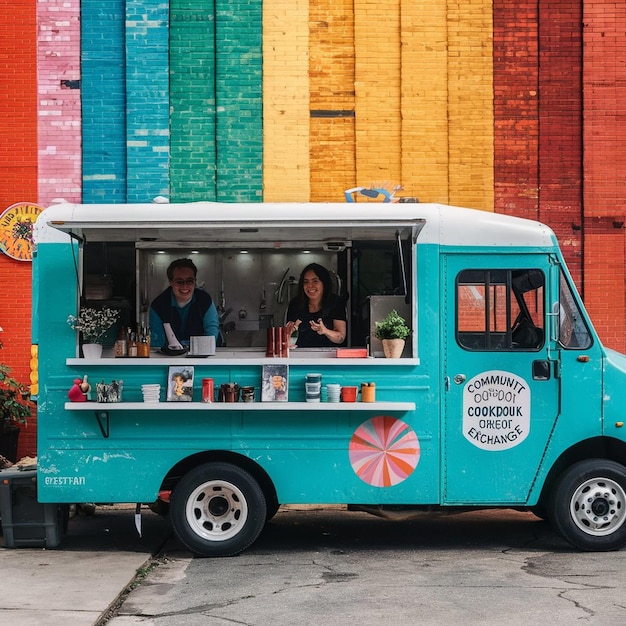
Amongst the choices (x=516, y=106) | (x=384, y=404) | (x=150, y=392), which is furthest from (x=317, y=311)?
(x=516, y=106)

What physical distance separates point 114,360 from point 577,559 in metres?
4.10

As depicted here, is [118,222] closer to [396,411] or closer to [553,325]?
[396,411]

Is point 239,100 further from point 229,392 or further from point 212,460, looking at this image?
point 212,460

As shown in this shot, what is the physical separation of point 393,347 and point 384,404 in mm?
474

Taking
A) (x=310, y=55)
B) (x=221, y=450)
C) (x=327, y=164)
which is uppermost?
(x=310, y=55)

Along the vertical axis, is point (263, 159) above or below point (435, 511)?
above

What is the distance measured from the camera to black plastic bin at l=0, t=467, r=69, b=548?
8953 millimetres

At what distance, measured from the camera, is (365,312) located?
912 cm

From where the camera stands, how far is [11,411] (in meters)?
12.5

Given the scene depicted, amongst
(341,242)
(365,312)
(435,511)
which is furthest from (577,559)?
(341,242)

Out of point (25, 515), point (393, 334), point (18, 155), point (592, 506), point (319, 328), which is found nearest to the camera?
point (393, 334)

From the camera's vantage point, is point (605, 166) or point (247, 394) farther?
point (605, 166)

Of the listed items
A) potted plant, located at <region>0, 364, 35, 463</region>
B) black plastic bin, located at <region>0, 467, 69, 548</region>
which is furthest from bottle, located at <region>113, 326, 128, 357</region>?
potted plant, located at <region>0, 364, 35, 463</region>

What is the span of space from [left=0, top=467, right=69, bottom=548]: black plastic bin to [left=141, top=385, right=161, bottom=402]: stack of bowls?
129 cm
